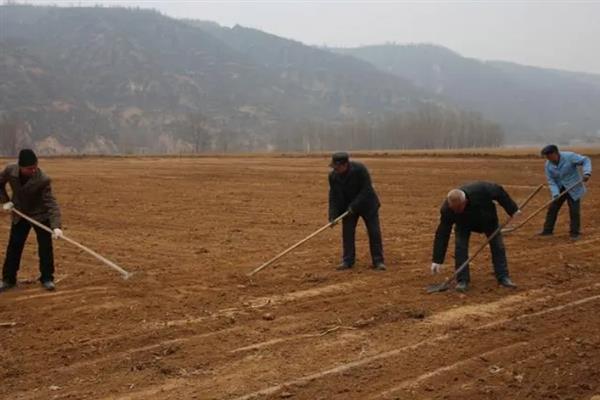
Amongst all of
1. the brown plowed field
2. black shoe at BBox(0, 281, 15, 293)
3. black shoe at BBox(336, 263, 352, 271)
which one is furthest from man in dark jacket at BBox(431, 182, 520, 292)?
black shoe at BBox(0, 281, 15, 293)

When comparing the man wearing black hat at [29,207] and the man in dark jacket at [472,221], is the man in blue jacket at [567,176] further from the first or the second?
the man wearing black hat at [29,207]

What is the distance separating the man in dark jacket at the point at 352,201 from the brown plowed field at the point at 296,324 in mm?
296

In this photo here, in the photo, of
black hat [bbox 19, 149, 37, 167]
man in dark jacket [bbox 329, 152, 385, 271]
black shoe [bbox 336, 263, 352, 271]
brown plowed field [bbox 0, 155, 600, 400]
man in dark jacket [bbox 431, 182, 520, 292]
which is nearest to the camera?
brown plowed field [bbox 0, 155, 600, 400]

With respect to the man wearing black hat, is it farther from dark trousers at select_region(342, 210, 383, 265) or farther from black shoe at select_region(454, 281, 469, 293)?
black shoe at select_region(454, 281, 469, 293)

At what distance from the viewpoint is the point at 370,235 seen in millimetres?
8281

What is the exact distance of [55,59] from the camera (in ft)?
432

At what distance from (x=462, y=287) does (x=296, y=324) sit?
83.2 inches

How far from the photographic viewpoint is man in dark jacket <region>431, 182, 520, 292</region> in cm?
707

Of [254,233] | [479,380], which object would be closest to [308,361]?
[479,380]

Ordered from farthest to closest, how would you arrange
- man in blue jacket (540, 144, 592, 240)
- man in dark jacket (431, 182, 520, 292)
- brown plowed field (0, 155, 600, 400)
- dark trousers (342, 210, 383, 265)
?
man in blue jacket (540, 144, 592, 240)
dark trousers (342, 210, 383, 265)
man in dark jacket (431, 182, 520, 292)
brown plowed field (0, 155, 600, 400)

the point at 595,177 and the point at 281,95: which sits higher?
the point at 281,95

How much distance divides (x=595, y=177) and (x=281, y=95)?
4972 inches

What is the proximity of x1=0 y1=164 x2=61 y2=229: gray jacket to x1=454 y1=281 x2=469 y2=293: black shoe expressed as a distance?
4.49 meters

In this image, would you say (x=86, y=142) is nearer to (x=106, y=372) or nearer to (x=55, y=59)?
(x=55, y=59)
